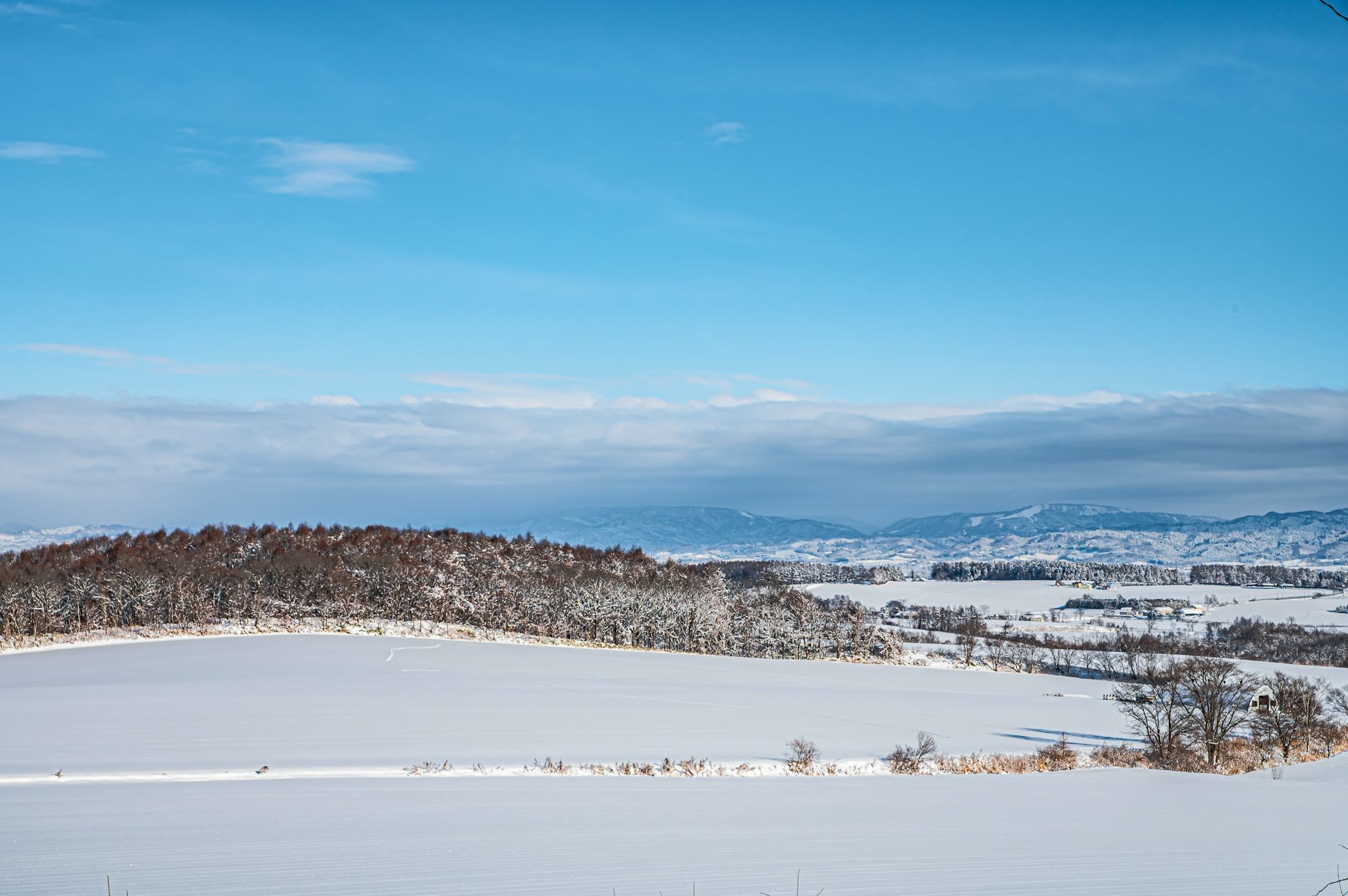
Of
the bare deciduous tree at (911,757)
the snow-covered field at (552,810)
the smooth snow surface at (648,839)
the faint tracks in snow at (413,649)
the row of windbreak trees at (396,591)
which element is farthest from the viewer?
the row of windbreak trees at (396,591)

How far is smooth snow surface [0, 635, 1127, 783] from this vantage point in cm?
2602

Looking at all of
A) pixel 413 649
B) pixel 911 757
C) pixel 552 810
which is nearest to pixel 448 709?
pixel 911 757

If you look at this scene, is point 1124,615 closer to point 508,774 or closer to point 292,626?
point 292,626

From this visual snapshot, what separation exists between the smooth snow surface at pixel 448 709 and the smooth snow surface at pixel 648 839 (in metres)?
6.04

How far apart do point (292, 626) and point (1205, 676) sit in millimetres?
56760

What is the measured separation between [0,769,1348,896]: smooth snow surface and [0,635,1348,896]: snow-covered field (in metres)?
0.07

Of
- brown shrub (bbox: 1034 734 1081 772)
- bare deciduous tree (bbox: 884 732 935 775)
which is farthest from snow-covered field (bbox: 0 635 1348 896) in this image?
brown shrub (bbox: 1034 734 1081 772)

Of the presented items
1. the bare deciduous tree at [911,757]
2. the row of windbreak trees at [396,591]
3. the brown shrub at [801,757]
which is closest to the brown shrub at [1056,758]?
the bare deciduous tree at [911,757]

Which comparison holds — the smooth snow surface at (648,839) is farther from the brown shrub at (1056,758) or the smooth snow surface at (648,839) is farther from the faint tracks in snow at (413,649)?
the faint tracks in snow at (413,649)

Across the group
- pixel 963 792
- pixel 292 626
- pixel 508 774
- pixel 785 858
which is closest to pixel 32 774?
pixel 508 774

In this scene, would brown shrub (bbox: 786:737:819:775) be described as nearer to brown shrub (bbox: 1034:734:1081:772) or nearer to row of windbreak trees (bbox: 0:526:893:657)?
brown shrub (bbox: 1034:734:1081:772)

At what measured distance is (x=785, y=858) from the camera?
14219mm

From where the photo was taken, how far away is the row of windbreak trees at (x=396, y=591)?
66.9 metres

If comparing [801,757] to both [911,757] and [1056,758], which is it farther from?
[1056,758]
